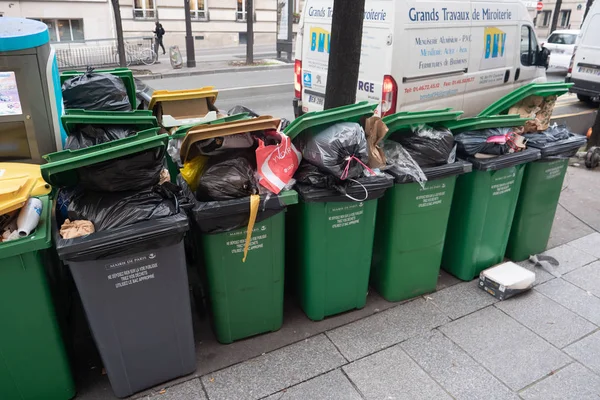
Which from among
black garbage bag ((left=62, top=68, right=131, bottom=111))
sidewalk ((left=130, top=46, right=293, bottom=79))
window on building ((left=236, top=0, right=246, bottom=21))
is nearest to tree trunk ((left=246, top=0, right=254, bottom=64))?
sidewalk ((left=130, top=46, right=293, bottom=79))

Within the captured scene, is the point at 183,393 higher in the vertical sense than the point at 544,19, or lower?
lower

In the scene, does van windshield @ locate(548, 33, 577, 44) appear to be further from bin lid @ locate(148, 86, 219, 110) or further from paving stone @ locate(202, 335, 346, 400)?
paving stone @ locate(202, 335, 346, 400)

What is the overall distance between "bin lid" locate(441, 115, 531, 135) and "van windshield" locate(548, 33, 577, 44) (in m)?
16.8

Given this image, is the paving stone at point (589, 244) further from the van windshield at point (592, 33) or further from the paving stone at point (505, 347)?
the van windshield at point (592, 33)

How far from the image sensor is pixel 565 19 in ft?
126

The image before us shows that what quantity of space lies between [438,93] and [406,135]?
3104mm

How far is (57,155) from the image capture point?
2.50 metres

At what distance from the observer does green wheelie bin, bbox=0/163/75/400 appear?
236 cm

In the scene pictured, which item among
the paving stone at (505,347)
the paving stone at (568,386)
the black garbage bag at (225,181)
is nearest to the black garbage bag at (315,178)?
the black garbage bag at (225,181)

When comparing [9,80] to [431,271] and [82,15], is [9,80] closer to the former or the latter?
[431,271]

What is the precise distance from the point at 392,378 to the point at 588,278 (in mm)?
2402

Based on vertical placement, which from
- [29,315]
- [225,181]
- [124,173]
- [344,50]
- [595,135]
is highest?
[344,50]

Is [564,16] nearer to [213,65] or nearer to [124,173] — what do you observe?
→ [213,65]

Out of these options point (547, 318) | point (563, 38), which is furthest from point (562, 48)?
point (547, 318)
